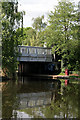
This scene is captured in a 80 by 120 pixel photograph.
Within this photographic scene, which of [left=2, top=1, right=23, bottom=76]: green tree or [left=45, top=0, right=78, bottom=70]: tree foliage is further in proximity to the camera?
[left=45, top=0, right=78, bottom=70]: tree foliage

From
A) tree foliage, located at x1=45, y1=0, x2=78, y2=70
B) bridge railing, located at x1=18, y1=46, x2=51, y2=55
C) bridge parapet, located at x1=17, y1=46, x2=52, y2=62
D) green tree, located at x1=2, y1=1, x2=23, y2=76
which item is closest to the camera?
green tree, located at x1=2, y1=1, x2=23, y2=76

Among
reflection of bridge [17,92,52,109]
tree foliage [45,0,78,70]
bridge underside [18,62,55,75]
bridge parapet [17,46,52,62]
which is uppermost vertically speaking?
tree foliage [45,0,78,70]

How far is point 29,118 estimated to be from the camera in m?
7.10

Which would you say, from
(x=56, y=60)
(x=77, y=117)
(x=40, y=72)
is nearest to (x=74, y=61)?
(x=56, y=60)

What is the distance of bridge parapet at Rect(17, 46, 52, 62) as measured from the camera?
1450 inches

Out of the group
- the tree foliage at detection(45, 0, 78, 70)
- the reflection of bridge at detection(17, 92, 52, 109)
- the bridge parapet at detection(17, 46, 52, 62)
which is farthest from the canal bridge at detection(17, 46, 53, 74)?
the reflection of bridge at detection(17, 92, 52, 109)

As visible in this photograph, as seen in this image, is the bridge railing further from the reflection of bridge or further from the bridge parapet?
the reflection of bridge

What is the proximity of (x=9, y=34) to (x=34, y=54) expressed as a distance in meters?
12.5

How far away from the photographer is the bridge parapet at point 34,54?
3683 centimetres

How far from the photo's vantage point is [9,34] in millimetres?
26281

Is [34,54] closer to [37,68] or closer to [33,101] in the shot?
[37,68]

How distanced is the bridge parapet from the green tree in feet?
30.9

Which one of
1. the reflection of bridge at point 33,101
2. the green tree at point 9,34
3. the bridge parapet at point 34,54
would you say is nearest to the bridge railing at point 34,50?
the bridge parapet at point 34,54

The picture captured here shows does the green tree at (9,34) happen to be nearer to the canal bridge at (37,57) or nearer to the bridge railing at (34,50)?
the canal bridge at (37,57)
